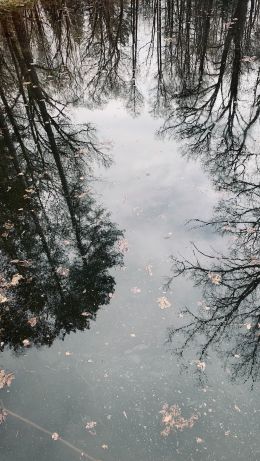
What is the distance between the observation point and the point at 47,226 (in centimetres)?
737

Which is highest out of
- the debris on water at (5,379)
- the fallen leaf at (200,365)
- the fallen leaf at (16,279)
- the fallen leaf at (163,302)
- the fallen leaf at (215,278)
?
the fallen leaf at (215,278)

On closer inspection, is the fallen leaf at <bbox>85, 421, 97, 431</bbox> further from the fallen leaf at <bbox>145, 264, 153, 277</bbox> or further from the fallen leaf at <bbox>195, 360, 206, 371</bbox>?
the fallen leaf at <bbox>145, 264, 153, 277</bbox>

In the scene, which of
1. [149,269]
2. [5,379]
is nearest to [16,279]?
[5,379]

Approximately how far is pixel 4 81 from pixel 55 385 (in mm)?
11283

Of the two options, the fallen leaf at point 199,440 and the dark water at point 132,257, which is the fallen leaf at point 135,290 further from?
the fallen leaf at point 199,440

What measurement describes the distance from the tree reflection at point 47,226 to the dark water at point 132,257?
0.03 metres

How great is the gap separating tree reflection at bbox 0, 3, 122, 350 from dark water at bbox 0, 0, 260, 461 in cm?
3

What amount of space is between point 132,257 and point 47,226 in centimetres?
201

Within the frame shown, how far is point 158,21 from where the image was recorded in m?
17.0

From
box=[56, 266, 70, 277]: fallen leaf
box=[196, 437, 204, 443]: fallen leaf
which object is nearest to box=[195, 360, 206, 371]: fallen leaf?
box=[196, 437, 204, 443]: fallen leaf

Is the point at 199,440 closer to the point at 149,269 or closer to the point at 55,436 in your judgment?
the point at 55,436

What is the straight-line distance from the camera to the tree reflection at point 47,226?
5.73 metres

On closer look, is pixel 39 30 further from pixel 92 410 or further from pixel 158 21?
pixel 92 410

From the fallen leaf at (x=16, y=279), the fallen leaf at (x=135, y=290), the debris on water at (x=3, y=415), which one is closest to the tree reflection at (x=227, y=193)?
the fallen leaf at (x=135, y=290)
